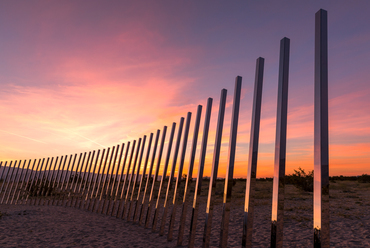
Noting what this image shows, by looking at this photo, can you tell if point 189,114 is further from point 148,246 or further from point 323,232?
point 323,232

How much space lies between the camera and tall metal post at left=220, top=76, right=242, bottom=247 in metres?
3.97

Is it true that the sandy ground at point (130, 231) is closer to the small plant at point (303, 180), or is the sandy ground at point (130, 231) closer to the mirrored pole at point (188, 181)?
the mirrored pole at point (188, 181)

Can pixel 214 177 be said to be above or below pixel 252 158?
below

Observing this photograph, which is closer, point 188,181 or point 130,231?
point 188,181

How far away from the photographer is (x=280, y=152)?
3.24 metres

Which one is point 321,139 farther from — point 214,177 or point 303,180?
point 303,180

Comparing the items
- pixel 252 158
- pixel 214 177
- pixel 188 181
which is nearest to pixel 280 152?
pixel 252 158

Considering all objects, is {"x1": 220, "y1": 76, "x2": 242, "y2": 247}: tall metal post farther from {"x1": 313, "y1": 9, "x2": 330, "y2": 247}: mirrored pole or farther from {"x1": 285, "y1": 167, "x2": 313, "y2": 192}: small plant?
{"x1": 285, "y1": 167, "x2": 313, "y2": 192}: small plant

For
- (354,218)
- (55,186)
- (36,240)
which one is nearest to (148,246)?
(36,240)

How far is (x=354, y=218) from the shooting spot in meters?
7.47

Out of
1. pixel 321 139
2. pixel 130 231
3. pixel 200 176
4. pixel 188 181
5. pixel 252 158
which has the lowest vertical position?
pixel 130 231

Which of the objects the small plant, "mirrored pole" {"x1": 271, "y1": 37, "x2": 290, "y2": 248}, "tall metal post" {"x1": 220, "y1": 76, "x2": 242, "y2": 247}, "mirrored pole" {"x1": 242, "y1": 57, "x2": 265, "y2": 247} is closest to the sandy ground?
"tall metal post" {"x1": 220, "y1": 76, "x2": 242, "y2": 247}

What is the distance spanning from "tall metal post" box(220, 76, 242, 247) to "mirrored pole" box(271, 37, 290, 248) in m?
0.99

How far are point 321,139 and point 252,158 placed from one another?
1.18m
